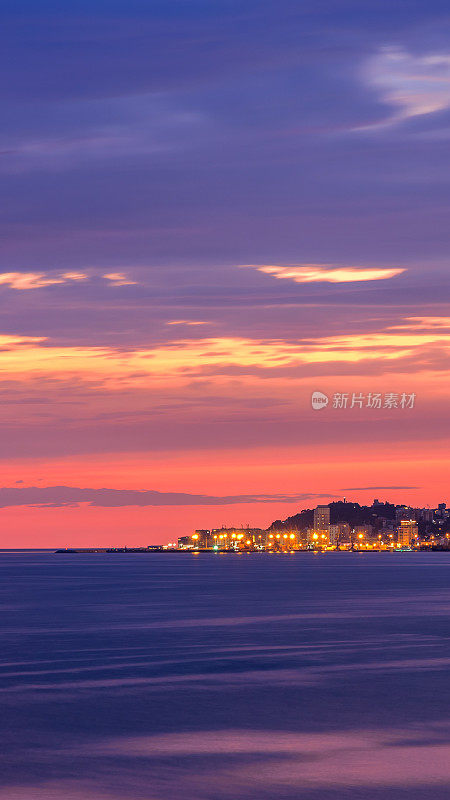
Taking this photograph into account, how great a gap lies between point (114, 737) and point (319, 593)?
314ft

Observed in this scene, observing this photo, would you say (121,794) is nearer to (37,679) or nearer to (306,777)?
(306,777)

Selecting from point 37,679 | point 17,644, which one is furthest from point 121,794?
point 17,644

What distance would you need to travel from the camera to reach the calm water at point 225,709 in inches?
1141

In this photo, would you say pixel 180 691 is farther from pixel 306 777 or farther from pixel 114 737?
pixel 306 777

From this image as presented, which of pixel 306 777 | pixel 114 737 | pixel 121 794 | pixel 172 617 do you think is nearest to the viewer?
pixel 121 794

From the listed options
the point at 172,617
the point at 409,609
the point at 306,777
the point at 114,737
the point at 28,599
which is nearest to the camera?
the point at 306,777

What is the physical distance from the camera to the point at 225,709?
134 ft

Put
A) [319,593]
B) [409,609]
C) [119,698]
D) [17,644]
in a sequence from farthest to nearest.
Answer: [319,593] < [409,609] < [17,644] < [119,698]

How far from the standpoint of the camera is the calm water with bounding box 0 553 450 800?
2897 cm

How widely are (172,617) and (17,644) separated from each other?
80.8 feet

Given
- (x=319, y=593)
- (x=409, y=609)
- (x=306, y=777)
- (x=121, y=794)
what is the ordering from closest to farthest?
1. (x=121, y=794)
2. (x=306, y=777)
3. (x=409, y=609)
4. (x=319, y=593)

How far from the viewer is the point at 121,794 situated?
27594 millimetres

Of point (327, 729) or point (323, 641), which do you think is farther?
point (323, 641)

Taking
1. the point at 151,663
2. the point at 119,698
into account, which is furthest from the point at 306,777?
the point at 151,663
